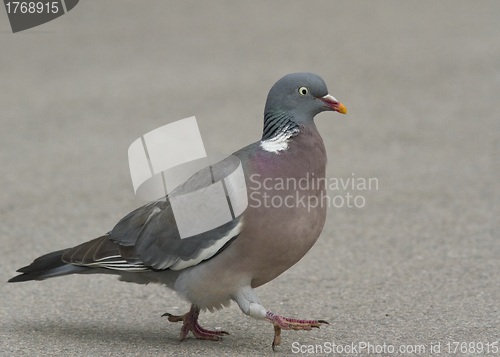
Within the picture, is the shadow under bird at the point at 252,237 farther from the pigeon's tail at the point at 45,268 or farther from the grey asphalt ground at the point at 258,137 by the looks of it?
the grey asphalt ground at the point at 258,137

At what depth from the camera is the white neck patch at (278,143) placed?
3.71 meters

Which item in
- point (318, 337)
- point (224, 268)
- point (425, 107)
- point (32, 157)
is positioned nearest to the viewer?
point (224, 268)

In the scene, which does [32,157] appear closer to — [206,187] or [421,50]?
[206,187]

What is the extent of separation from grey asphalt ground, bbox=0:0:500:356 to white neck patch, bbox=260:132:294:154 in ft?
3.80

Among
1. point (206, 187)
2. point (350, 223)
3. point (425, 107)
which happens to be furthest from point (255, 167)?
point (425, 107)

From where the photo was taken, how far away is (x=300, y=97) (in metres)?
3.78

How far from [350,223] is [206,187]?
2.79 m

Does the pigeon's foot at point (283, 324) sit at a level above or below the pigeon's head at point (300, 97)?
below

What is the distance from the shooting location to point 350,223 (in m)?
6.25
